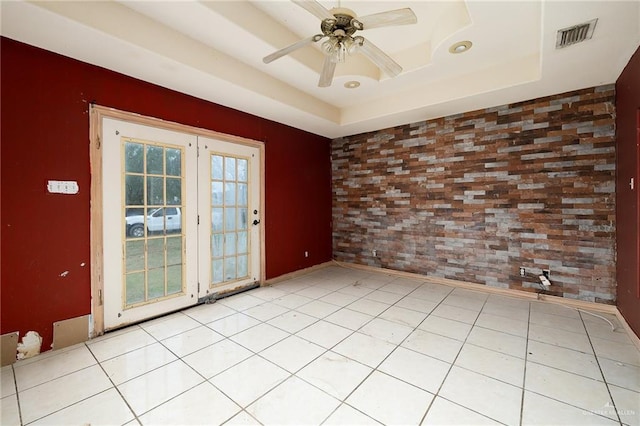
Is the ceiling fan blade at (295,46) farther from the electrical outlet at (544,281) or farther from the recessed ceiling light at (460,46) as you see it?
the electrical outlet at (544,281)

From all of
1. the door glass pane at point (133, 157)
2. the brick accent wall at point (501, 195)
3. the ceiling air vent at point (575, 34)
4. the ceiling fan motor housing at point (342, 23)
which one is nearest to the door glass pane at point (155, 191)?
the door glass pane at point (133, 157)

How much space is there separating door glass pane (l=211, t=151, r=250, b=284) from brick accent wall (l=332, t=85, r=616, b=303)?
2.28 meters

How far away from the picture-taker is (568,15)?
198 cm

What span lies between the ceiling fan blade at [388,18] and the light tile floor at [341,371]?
101 inches

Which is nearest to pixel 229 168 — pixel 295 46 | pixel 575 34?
pixel 295 46

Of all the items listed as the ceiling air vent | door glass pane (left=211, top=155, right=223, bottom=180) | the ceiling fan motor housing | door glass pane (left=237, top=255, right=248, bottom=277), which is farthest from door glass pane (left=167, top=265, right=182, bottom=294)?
the ceiling air vent

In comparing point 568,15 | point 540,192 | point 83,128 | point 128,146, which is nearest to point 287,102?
point 128,146

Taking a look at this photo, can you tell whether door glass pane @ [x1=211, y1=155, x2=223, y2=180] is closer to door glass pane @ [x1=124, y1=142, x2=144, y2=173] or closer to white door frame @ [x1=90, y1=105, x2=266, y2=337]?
door glass pane @ [x1=124, y1=142, x2=144, y2=173]

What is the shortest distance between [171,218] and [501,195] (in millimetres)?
4340

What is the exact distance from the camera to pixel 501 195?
148 inches

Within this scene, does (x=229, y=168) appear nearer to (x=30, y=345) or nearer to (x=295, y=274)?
(x=295, y=274)

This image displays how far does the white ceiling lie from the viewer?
2.07m

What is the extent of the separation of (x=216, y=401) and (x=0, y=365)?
6.17ft

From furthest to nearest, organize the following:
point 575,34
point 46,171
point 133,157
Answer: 1. point 133,157
2. point 46,171
3. point 575,34
